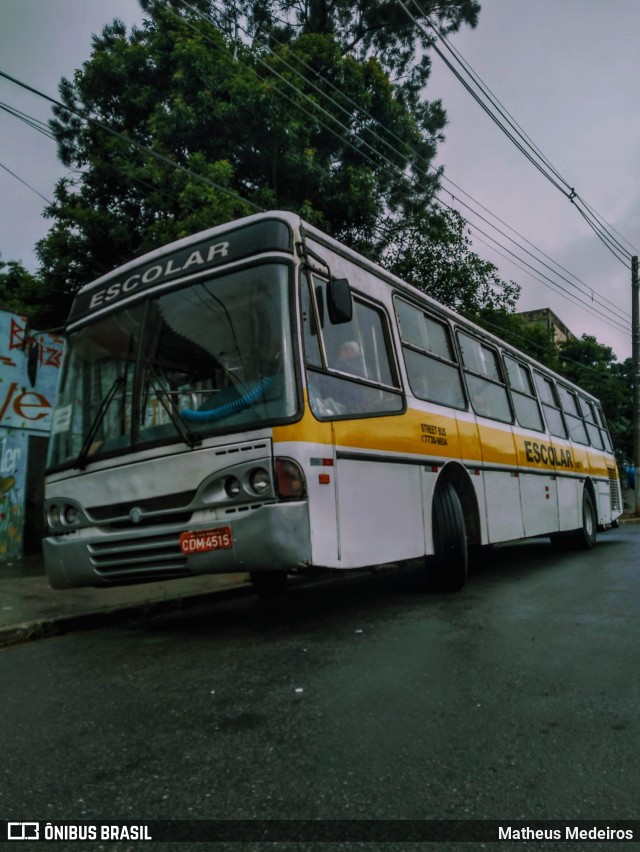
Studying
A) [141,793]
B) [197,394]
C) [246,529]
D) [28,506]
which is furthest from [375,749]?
[28,506]

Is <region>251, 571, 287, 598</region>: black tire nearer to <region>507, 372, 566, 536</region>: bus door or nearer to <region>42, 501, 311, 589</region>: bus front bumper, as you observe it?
<region>42, 501, 311, 589</region>: bus front bumper

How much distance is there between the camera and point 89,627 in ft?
19.6

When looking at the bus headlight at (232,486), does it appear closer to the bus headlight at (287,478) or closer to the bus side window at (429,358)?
the bus headlight at (287,478)

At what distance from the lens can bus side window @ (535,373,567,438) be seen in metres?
10.6

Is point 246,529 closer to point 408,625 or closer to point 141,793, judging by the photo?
point 408,625

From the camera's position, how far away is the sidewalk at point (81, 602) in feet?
18.5

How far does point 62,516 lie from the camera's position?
533 cm

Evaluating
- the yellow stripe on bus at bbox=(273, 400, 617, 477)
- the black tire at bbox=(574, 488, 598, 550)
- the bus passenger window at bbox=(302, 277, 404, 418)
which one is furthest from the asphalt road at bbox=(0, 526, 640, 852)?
the black tire at bbox=(574, 488, 598, 550)

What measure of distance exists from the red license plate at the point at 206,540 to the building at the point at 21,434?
7.03 m

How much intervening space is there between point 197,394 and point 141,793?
113 inches

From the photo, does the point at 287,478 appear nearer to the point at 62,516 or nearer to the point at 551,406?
the point at 62,516

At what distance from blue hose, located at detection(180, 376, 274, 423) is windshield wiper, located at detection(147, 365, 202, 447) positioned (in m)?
0.07

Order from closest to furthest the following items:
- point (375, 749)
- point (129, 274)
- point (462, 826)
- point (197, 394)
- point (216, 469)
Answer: point (462, 826)
point (375, 749)
point (216, 469)
point (197, 394)
point (129, 274)

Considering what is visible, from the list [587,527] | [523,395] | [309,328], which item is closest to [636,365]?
[587,527]
